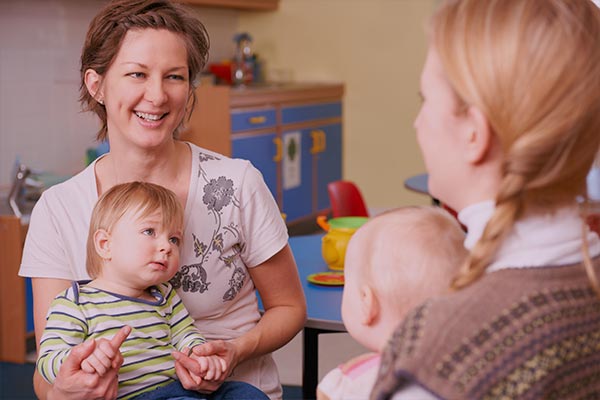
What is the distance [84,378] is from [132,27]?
0.69 m

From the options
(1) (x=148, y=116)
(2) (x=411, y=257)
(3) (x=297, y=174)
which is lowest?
(3) (x=297, y=174)

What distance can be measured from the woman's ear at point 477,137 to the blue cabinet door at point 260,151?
4.39 m

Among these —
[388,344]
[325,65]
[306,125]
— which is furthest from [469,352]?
[325,65]

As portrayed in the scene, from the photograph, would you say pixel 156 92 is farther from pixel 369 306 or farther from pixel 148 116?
pixel 369 306

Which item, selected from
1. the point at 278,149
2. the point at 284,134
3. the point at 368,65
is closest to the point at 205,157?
the point at 278,149

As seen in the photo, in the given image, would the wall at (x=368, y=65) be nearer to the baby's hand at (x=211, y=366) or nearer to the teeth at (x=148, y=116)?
the teeth at (x=148, y=116)

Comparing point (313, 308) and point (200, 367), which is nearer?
point (200, 367)

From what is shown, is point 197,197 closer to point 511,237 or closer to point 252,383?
point 252,383

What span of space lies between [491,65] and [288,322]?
0.98 m

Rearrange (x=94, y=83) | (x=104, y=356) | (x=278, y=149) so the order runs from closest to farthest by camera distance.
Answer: (x=104, y=356) → (x=94, y=83) → (x=278, y=149)

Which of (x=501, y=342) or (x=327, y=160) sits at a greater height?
(x=501, y=342)

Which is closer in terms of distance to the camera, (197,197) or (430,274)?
(430,274)

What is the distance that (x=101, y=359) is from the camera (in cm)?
141

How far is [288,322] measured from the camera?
179cm
